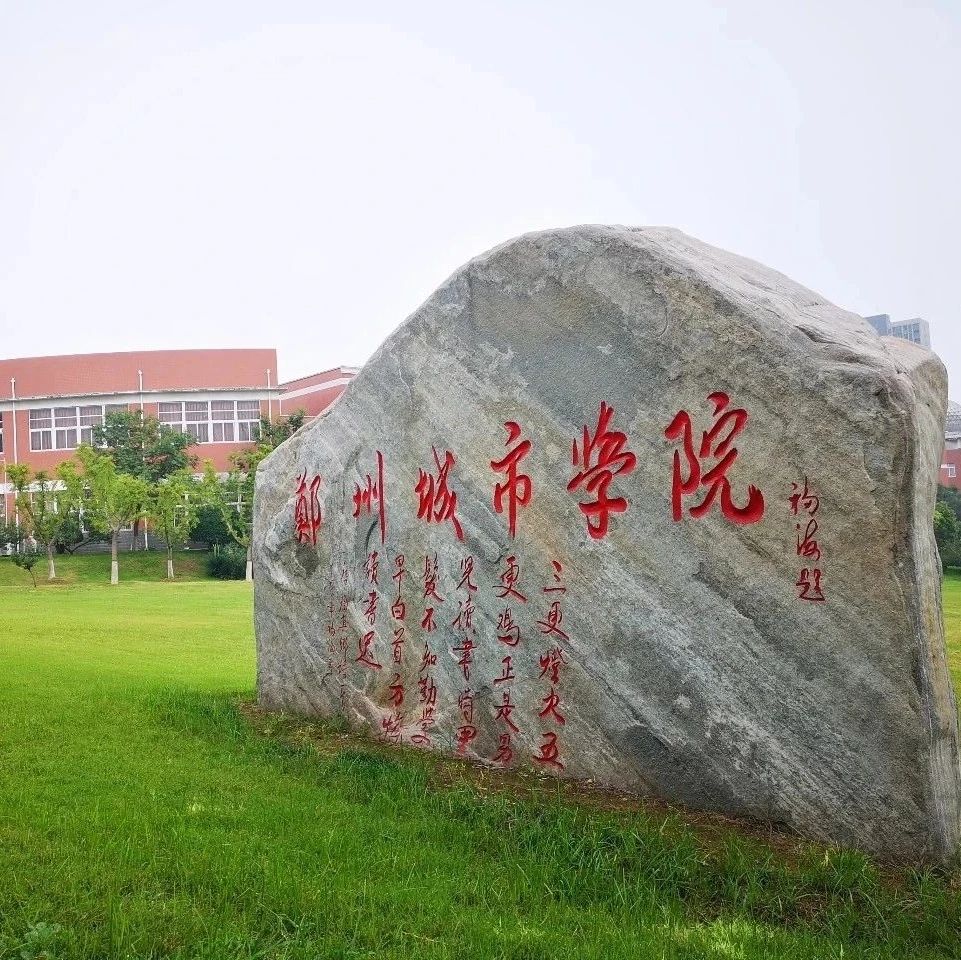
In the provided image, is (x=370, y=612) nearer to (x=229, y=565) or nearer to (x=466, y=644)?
(x=466, y=644)

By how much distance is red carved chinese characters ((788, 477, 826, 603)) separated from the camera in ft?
11.9

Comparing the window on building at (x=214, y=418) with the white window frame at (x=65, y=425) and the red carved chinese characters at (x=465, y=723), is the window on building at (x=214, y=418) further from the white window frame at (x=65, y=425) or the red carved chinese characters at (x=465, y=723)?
the red carved chinese characters at (x=465, y=723)

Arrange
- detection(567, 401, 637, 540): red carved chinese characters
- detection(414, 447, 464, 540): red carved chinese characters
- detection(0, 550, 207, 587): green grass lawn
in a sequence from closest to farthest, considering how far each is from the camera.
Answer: detection(567, 401, 637, 540): red carved chinese characters < detection(414, 447, 464, 540): red carved chinese characters < detection(0, 550, 207, 587): green grass lawn

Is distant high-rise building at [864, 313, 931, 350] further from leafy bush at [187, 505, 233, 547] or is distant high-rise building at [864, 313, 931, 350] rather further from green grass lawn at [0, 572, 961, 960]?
green grass lawn at [0, 572, 961, 960]

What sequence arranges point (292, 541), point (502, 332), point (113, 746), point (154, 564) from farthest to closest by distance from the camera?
1. point (154, 564)
2. point (292, 541)
3. point (113, 746)
4. point (502, 332)

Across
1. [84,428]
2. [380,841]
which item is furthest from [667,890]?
[84,428]

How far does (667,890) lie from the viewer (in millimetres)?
3141

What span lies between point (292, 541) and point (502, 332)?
6.92ft

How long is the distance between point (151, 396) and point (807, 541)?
28460 mm

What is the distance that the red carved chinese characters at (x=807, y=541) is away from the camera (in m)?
3.61

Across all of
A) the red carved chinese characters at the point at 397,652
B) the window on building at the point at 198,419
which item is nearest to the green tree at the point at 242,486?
the window on building at the point at 198,419

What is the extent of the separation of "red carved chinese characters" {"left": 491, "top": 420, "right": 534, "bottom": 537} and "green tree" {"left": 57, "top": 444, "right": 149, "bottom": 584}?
2013 centimetres

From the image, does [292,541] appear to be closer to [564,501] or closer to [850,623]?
[564,501]

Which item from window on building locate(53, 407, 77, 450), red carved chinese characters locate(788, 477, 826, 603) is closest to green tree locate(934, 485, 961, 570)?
red carved chinese characters locate(788, 477, 826, 603)
